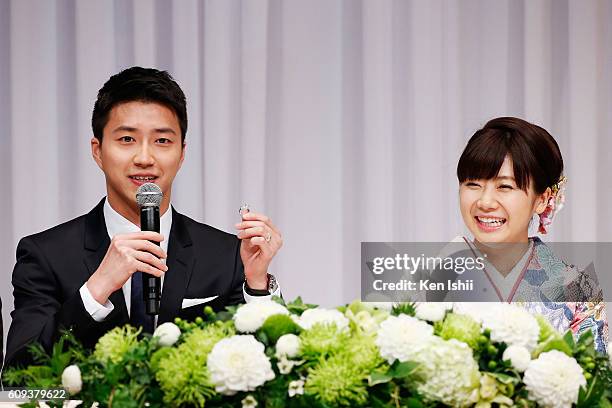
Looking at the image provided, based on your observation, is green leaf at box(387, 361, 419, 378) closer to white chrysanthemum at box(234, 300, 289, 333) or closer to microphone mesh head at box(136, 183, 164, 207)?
white chrysanthemum at box(234, 300, 289, 333)

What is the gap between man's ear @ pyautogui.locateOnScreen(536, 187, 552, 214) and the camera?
92.1 inches

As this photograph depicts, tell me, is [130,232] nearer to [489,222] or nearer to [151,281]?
[151,281]

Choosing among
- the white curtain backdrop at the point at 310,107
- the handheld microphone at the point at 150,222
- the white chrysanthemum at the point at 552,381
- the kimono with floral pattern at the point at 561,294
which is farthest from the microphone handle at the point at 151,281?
the white curtain backdrop at the point at 310,107

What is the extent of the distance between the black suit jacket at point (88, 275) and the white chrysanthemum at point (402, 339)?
856 millimetres

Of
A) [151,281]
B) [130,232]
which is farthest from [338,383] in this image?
[130,232]

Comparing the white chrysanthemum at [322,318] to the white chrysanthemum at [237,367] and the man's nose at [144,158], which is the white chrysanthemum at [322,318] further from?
the man's nose at [144,158]

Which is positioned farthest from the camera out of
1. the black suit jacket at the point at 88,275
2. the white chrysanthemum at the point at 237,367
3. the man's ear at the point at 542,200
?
the man's ear at the point at 542,200

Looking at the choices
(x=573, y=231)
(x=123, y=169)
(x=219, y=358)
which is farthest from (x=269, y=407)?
(x=573, y=231)

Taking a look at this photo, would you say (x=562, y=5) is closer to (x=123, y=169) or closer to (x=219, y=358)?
(x=123, y=169)

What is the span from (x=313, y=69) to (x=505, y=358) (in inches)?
89.1

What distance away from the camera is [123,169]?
2123mm

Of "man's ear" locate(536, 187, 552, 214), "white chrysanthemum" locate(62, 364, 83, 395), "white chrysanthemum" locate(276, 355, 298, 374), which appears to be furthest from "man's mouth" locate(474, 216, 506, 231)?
"white chrysanthemum" locate(62, 364, 83, 395)

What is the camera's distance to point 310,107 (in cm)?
341

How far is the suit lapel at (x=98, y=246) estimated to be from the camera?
209 cm
